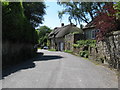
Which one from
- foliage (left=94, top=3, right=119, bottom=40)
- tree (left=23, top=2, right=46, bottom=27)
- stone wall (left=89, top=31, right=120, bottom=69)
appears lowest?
stone wall (left=89, top=31, right=120, bottom=69)

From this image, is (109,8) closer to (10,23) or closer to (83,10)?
(10,23)

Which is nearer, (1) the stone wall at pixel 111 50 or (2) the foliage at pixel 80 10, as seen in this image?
(1) the stone wall at pixel 111 50

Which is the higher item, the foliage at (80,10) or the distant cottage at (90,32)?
the foliage at (80,10)

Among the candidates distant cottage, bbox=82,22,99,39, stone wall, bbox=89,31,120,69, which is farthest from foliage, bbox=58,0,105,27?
stone wall, bbox=89,31,120,69

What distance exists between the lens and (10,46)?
1157cm

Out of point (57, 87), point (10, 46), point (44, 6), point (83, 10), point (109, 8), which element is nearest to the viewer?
point (57, 87)

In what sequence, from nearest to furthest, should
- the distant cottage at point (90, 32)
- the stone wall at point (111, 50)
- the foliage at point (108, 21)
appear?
the stone wall at point (111, 50) < the foliage at point (108, 21) < the distant cottage at point (90, 32)

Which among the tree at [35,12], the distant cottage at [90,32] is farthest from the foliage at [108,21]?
the distant cottage at [90,32]

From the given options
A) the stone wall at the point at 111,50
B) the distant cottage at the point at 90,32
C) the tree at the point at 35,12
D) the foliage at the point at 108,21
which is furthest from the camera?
the distant cottage at the point at 90,32

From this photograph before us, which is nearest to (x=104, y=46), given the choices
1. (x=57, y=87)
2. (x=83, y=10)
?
(x=57, y=87)

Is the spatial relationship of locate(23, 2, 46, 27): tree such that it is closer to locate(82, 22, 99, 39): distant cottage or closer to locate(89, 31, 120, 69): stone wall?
locate(82, 22, 99, 39): distant cottage

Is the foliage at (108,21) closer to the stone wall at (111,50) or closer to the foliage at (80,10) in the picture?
the stone wall at (111,50)

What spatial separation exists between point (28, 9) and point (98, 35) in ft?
48.5

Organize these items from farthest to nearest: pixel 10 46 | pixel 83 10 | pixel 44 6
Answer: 1. pixel 83 10
2. pixel 44 6
3. pixel 10 46
